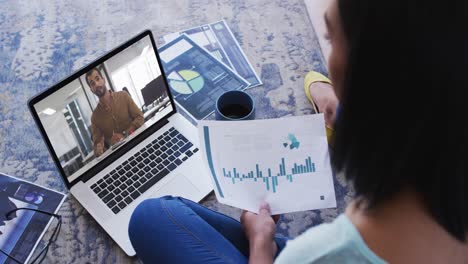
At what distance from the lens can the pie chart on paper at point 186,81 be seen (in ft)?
3.79

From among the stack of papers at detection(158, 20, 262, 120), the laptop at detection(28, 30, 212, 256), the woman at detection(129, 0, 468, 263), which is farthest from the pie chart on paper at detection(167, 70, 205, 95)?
the woman at detection(129, 0, 468, 263)

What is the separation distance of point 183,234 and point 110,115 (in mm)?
291

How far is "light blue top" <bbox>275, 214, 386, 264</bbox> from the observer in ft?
1.73

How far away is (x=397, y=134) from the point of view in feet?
1.58

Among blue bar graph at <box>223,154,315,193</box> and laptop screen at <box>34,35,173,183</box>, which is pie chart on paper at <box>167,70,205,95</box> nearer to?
laptop screen at <box>34,35,173,183</box>

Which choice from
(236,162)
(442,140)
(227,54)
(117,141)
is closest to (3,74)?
(117,141)

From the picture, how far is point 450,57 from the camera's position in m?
0.42

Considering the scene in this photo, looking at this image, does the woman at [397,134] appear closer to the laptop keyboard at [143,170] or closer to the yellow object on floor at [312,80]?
the laptop keyboard at [143,170]

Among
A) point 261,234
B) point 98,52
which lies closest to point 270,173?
point 261,234

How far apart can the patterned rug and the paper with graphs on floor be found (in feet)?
0.38

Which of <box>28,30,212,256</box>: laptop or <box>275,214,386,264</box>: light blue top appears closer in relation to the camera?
<box>275,214,386,264</box>: light blue top

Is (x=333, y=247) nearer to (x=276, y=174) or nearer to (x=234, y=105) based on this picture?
(x=276, y=174)

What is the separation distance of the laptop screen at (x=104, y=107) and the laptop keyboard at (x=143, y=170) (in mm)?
40

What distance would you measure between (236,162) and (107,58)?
1.01 feet
